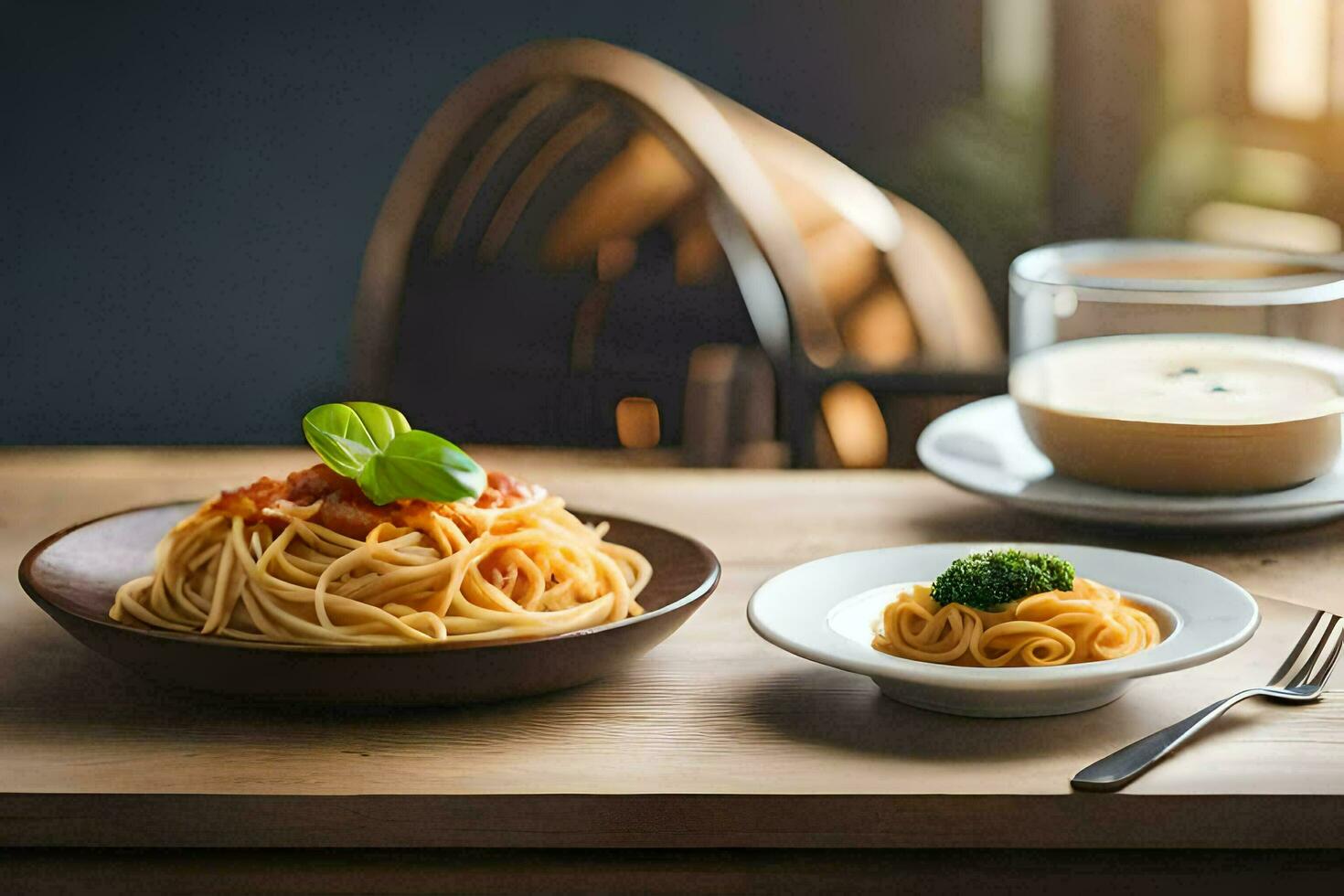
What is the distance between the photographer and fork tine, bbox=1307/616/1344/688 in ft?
3.06

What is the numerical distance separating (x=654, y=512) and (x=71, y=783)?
0.69 meters

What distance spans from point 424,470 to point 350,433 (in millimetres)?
69

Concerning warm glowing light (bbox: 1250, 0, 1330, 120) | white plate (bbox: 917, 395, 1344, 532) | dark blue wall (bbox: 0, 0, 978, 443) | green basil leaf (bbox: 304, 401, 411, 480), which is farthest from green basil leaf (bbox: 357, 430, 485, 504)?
warm glowing light (bbox: 1250, 0, 1330, 120)

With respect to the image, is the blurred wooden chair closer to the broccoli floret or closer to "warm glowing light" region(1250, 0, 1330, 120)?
the broccoli floret

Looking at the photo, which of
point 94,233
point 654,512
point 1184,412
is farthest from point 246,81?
point 1184,412

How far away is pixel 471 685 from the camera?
0.87 metres

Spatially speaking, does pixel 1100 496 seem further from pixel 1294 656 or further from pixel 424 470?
pixel 424 470

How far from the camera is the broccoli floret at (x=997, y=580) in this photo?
0.91m

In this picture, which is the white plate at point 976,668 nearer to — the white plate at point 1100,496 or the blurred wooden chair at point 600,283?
the white plate at point 1100,496

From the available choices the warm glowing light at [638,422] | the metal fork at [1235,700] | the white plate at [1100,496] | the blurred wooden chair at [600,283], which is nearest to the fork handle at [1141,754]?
the metal fork at [1235,700]

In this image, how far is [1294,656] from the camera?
977mm

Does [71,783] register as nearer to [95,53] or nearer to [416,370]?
[416,370]

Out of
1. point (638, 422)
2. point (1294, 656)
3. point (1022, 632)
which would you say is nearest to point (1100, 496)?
point (1294, 656)

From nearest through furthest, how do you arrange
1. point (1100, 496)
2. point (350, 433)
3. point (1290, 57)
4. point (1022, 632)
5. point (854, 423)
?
point (1022, 632), point (350, 433), point (1100, 496), point (854, 423), point (1290, 57)
